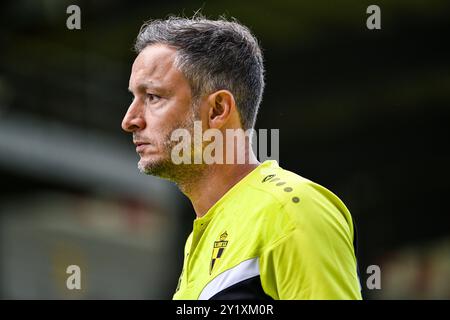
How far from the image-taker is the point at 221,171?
435cm

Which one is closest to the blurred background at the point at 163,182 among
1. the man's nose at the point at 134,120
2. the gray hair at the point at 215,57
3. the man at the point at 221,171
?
the gray hair at the point at 215,57

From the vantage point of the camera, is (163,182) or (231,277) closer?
(231,277)

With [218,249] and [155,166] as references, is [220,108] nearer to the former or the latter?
[155,166]

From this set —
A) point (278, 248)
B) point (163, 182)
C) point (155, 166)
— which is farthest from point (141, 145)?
point (163, 182)

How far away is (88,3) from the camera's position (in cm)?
1433

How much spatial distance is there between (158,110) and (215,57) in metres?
0.43

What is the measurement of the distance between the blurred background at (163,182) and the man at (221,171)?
8015mm

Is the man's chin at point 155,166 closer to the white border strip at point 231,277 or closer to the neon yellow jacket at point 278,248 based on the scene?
the neon yellow jacket at point 278,248

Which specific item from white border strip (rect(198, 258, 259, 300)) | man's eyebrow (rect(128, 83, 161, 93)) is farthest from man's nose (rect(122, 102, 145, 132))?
white border strip (rect(198, 258, 259, 300))

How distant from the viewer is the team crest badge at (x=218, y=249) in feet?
12.9

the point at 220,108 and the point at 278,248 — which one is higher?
the point at 220,108

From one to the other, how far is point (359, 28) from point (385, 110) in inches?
77.5

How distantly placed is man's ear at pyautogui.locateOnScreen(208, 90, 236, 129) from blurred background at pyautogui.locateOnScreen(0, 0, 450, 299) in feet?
26.8
